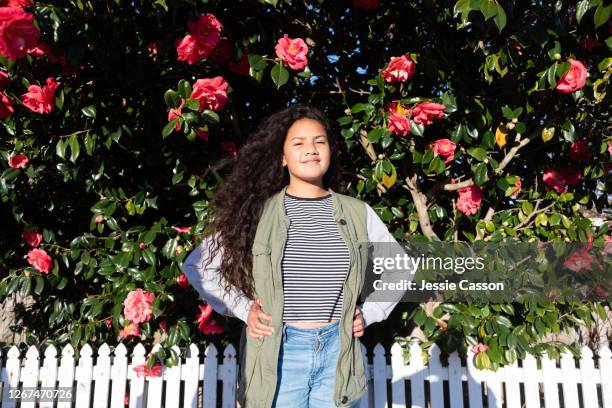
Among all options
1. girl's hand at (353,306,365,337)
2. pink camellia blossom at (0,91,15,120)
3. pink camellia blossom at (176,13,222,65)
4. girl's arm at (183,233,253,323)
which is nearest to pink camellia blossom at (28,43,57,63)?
pink camellia blossom at (0,91,15,120)

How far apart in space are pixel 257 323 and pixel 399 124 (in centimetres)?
102

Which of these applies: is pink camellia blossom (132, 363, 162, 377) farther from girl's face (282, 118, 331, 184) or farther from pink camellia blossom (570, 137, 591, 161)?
pink camellia blossom (570, 137, 591, 161)

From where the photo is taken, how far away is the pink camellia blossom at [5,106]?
1815 millimetres

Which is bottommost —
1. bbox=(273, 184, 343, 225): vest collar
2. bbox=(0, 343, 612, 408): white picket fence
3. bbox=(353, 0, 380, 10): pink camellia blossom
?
bbox=(0, 343, 612, 408): white picket fence

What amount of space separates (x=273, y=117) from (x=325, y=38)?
2.66 feet

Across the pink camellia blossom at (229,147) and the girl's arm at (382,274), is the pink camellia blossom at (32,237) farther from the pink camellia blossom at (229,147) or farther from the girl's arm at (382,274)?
the girl's arm at (382,274)

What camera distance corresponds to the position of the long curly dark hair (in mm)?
1602

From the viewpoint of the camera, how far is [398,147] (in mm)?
2055

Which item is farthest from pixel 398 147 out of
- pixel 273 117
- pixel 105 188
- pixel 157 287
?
pixel 105 188

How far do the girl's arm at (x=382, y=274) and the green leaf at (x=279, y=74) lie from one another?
2.02ft

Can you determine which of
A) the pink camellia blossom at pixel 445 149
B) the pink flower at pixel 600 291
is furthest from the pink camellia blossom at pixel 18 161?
the pink flower at pixel 600 291

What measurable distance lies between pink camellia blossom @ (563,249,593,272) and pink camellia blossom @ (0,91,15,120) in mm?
2605

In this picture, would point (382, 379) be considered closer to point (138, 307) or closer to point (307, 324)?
point (307, 324)

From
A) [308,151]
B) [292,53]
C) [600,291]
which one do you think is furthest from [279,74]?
[600,291]
